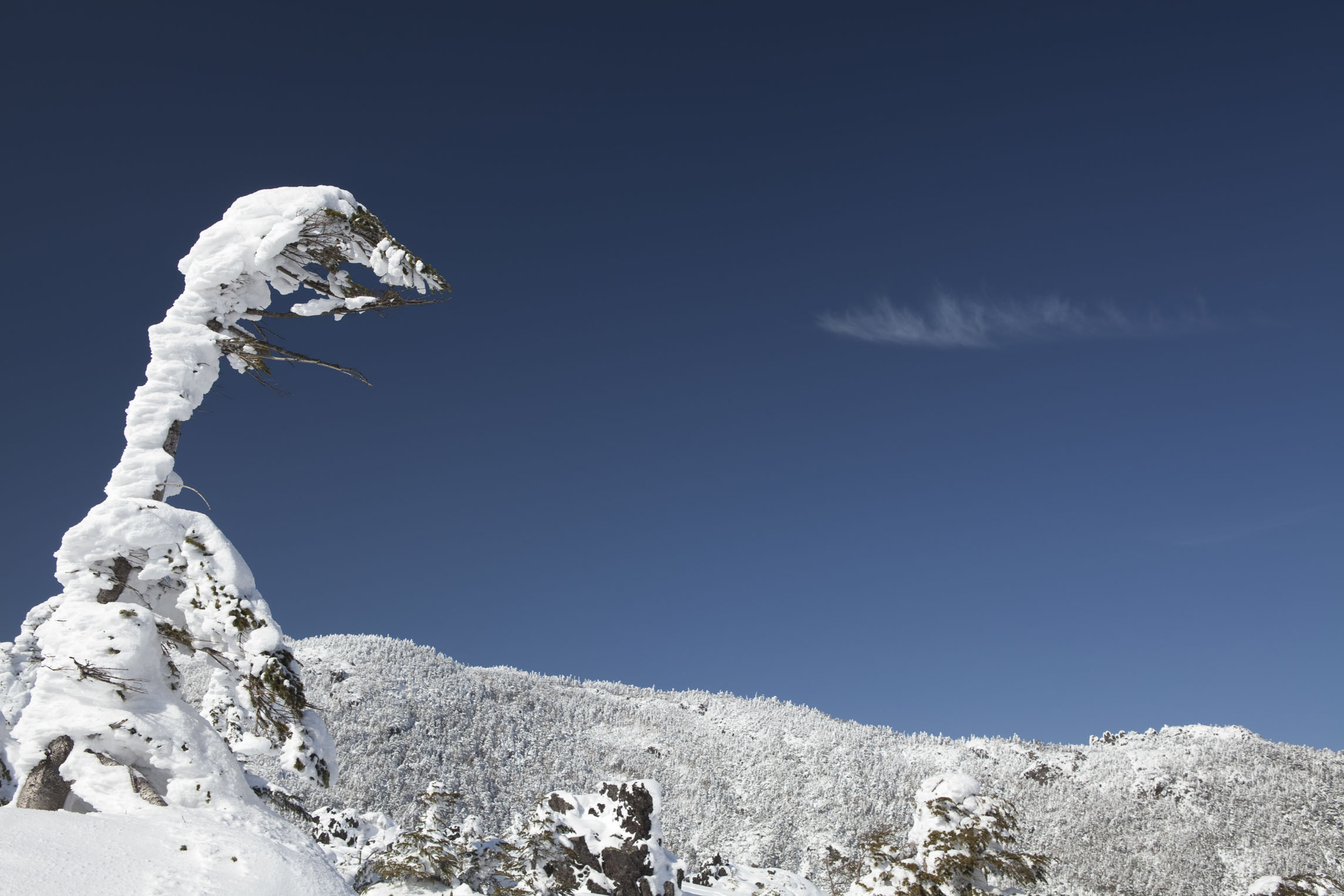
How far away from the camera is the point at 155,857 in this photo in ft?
13.5

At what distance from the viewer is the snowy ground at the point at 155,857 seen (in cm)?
376

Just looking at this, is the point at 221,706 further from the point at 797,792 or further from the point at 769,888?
the point at 797,792

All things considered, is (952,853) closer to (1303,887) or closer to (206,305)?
(1303,887)

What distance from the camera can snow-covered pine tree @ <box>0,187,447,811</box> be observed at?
4.92 meters

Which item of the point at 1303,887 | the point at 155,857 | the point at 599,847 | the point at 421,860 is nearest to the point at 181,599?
the point at 155,857

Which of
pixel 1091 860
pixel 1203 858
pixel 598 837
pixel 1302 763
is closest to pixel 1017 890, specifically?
A: pixel 598 837

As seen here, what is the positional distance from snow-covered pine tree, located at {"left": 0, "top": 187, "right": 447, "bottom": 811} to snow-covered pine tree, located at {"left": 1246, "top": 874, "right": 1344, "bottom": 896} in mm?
26298

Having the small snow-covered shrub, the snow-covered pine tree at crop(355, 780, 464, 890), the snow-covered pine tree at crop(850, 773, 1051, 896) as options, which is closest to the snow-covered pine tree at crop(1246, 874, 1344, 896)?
the snow-covered pine tree at crop(850, 773, 1051, 896)

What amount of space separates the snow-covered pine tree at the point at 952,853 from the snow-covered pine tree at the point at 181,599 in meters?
16.6

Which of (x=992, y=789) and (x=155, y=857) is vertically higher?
(x=992, y=789)

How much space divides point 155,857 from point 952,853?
18.0 m

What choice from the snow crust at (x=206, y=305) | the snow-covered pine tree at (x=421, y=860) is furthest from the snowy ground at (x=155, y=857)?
the snow-covered pine tree at (x=421, y=860)

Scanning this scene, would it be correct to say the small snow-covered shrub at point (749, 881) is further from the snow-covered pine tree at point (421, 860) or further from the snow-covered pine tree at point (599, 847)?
the snow-covered pine tree at point (421, 860)

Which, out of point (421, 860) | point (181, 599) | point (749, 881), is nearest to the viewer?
point (181, 599)
